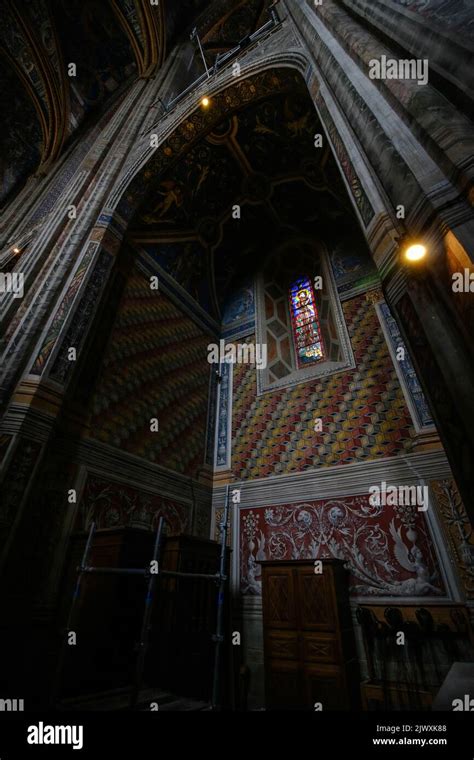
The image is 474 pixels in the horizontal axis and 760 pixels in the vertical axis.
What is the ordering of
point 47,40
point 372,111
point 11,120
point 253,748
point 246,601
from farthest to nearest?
point 11,120
point 47,40
point 246,601
point 372,111
point 253,748

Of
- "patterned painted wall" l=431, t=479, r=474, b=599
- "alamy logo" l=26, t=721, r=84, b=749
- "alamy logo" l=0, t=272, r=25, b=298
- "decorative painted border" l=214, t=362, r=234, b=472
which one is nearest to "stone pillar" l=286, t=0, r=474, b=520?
Result: "alamy logo" l=26, t=721, r=84, b=749

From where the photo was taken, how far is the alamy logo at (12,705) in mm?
2848

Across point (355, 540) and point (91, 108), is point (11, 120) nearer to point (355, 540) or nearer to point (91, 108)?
point (91, 108)

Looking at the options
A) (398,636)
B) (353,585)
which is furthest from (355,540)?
(398,636)

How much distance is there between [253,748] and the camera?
4.96 feet

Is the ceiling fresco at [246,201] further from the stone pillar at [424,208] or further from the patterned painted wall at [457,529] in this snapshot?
the patterned painted wall at [457,529]

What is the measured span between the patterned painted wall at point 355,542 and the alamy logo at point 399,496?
0.21ft

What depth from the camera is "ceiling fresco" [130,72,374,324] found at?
630cm

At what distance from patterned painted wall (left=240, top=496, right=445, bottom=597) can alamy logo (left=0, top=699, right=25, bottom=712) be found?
265 centimetres

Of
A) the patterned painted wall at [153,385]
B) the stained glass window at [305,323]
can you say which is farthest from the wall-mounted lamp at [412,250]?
the stained glass window at [305,323]

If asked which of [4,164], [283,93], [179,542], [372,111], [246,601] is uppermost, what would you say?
[4,164]

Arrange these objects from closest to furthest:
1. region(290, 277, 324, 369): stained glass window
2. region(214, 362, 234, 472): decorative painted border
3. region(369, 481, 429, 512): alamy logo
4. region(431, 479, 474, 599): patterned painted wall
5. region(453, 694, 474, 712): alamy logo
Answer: region(453, 694, 474, 712): alamy logo, region(431, 479, 474, 599): patterned painted wall, region(369, 481, 429, 512): alamy logo, region(214, 362, 234, 472): decorative painted border, region(290, 277, 324, 369): stained glass window

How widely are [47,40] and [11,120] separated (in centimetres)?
281

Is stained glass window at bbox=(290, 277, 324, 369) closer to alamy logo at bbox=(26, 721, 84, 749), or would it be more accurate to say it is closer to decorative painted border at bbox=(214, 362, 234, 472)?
decorative painted border at bbox=(214, 362, 234, 472)
